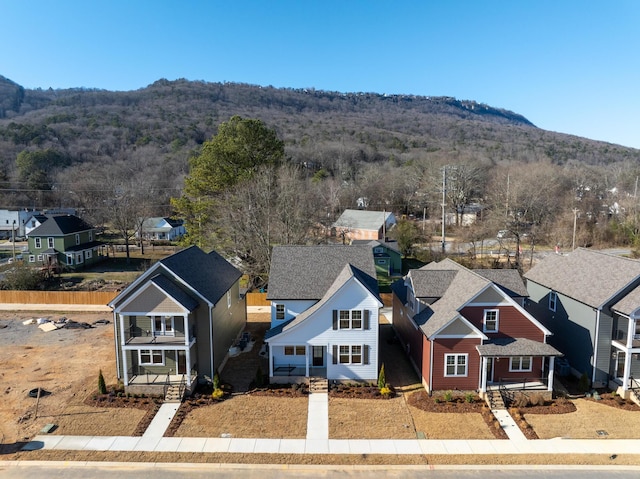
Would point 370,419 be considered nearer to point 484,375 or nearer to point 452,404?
point 452,404

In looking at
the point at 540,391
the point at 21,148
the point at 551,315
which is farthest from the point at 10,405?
the point at 21,148

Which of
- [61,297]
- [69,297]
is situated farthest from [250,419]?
[61,297]

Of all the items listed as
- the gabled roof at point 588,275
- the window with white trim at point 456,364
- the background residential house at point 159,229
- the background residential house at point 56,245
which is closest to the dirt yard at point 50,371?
the window with white trim at point 456,364

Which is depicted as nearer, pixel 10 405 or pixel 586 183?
pixel 10 405

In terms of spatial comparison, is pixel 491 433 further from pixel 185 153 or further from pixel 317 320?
pixel 185 153

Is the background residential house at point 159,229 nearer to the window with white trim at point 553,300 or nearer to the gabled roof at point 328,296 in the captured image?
the gabled roof at point 328,296

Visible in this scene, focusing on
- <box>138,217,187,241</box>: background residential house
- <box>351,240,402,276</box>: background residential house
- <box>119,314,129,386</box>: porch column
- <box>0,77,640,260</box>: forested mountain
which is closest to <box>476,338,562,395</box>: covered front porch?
<box>119,314,129,386</box>: porch column

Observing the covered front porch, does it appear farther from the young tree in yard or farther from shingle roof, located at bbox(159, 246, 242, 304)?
the young tree in yard
